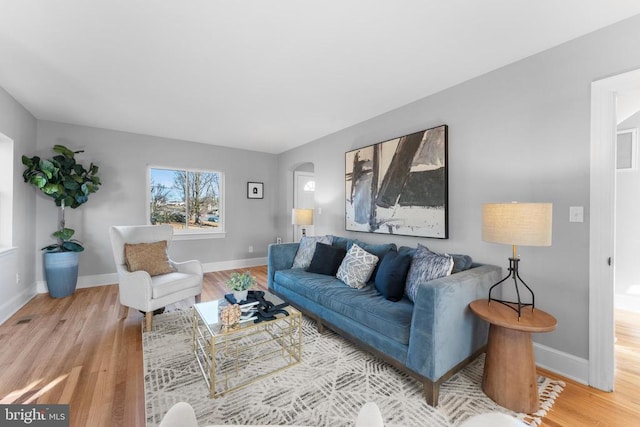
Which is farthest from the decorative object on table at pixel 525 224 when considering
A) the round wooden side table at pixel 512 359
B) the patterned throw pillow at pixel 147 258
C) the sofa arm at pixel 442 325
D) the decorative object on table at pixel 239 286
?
the patterned throw pillow at pixel 147 258

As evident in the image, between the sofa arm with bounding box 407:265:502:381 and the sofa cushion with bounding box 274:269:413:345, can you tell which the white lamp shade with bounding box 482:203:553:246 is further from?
the sofa cushion with bounding box 274:269:413:345

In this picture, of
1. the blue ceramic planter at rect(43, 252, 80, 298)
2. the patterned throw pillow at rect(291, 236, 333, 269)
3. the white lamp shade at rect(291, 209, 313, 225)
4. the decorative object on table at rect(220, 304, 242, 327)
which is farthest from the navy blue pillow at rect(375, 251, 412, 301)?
the blue ceramic planter at rect(43, 252, 80, 298)

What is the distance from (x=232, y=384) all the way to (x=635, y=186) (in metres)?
4.89

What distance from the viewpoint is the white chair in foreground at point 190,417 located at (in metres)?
0.76

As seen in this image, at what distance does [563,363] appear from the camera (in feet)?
6.59

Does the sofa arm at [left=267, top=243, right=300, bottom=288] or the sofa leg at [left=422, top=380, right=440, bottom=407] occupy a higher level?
the sofa arm at [left=267, top=243, right=300, bottom=288]

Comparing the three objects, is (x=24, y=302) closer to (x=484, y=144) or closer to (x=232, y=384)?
(x=232, y=384)

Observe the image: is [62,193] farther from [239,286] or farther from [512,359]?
[512,359]

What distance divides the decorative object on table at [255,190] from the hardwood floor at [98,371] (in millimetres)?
3045

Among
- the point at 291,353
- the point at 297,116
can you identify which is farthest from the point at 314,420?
the point at 297,116

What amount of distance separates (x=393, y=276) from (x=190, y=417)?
183 cm

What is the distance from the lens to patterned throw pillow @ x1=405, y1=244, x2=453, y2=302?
2.06 m

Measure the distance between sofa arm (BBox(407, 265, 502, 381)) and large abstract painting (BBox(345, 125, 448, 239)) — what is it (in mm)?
975

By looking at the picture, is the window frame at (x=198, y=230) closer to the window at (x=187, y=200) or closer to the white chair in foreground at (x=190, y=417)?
the window at (x=187, y=200)
